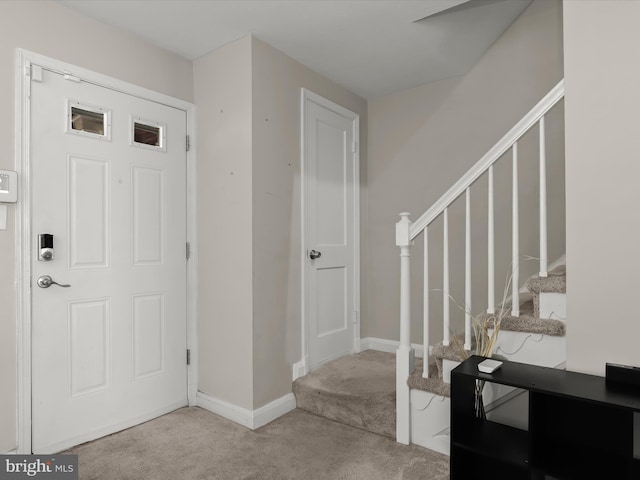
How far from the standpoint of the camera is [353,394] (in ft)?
8.30

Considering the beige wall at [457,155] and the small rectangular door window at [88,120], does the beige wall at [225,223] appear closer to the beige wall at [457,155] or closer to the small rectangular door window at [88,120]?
the small rectangular door window at [88,120]

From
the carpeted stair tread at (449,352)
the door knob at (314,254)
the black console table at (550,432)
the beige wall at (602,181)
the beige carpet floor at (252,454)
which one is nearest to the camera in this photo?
the black console table at (550,432)

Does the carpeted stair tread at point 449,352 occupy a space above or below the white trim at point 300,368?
above

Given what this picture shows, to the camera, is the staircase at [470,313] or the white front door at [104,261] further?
the white front door at [104,261]

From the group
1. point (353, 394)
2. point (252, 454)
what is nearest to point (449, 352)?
point (353, 394)

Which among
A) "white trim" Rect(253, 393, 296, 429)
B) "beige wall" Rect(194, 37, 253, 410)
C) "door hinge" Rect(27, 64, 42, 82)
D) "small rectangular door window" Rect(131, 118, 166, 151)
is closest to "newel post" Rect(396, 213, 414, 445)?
"white trim" Rect(253, 393, 296, 429)

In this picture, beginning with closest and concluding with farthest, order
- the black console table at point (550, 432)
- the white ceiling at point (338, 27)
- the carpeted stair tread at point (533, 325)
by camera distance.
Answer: the black console table at point (550, 432) < the carpeted stair tread at point (533, 325) < the white ceiling at point (338, 27)

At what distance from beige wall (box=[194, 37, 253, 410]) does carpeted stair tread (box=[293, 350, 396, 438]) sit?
0.44 meters

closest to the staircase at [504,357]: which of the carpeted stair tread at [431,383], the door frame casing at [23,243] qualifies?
→ the carpeted stair tread at [431,383]

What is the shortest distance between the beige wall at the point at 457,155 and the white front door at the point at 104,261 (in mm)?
1714

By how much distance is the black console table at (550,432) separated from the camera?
1.47 metres

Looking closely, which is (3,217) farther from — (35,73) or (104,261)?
(35,73)

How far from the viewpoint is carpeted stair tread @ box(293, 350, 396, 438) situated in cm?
240

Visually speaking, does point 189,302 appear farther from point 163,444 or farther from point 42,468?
point 42,468
